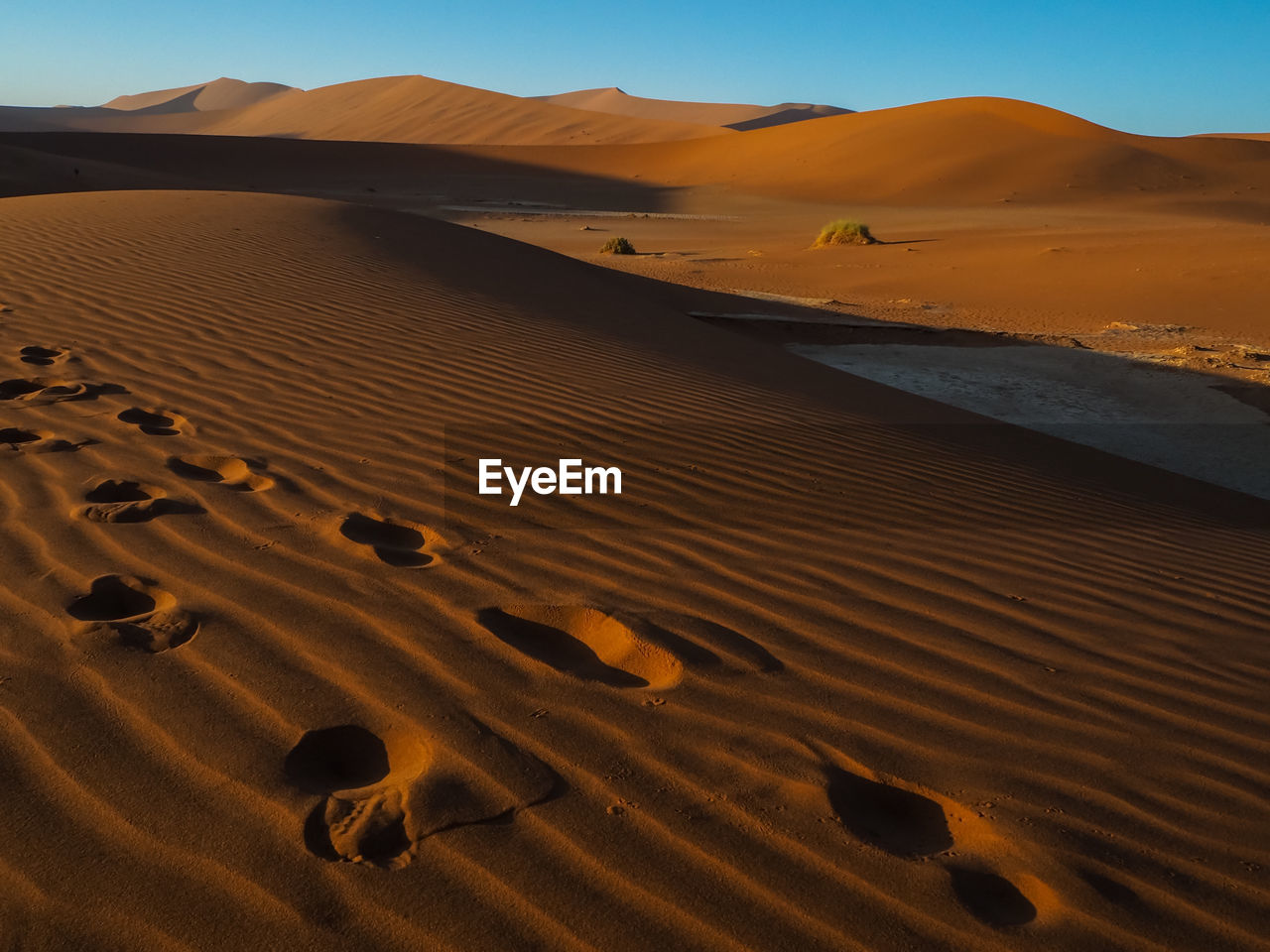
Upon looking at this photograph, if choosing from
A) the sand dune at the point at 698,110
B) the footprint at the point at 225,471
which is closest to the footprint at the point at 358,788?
the footprint at the point at 225,471

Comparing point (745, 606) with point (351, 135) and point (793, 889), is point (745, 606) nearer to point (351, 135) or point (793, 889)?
point (793, 889)

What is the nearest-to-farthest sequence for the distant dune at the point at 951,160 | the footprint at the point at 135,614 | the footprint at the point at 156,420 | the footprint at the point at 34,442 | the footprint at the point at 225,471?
1. the footprint at the point at 135,614
2. the footprint at the point at 225,471
3. the footprint at the point at 34,442
4. the footprint at the point at 156,420
5. the distant dune at the point at 951,160

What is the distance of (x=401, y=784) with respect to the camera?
216 centimetres

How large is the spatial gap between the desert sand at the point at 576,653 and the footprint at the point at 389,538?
0.02m

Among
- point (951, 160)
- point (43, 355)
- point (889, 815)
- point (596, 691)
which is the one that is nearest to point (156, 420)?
point (43, 355)

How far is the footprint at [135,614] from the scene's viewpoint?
8.73 ft

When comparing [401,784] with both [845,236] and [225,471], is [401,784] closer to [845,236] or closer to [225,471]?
[225,471]

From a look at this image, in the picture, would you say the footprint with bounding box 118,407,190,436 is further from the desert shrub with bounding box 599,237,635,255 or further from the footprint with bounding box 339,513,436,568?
the desert shrub with bounding box 599,237,635,255

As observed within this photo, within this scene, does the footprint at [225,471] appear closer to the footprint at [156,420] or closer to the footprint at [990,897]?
the footprint at [156,420]

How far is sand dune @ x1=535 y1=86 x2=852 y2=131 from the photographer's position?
124m

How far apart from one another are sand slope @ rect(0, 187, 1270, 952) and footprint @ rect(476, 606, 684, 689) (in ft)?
0.04

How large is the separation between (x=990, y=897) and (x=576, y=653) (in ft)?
4.11

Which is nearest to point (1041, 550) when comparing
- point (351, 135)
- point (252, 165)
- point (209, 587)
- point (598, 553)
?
point (598, 553)

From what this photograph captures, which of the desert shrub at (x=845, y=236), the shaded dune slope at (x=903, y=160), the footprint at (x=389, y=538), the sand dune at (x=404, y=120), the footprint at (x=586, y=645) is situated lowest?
the footprint at (x=586, y=645)
